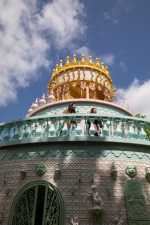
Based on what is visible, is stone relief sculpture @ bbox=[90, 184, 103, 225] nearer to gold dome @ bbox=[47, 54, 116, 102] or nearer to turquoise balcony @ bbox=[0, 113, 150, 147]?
turquoise balcony @ bbox=[0, 113, 150, 147]

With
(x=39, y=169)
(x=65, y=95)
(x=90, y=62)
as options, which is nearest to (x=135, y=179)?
(x=39, y=169)

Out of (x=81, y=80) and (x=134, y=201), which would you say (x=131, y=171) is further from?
(x=81, y=80)

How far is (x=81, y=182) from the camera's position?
5.07m

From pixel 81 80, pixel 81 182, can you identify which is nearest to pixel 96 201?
pixel 81 182

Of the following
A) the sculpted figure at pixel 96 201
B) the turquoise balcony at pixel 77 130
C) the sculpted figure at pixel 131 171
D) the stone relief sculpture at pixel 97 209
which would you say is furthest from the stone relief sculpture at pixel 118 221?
the turquoise balcony at pixel 77 130

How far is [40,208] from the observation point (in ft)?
21.3

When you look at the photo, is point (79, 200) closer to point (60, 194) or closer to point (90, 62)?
point (60, 194)

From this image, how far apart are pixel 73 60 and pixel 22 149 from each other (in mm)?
8850

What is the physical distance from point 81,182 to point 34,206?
1.19 meters

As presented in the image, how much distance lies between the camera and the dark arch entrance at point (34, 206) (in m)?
4.76

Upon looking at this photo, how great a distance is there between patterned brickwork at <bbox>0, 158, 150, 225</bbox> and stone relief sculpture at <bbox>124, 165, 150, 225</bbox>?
0.11m

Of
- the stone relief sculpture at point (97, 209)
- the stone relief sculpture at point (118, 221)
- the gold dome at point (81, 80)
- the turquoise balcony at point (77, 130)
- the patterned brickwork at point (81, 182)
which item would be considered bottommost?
the stone relief sculpture at point (118, 221)

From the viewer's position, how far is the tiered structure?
15.7 feet

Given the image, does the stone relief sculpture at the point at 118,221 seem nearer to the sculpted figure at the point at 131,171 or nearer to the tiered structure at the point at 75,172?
the tiered structure at the point at 75,172
